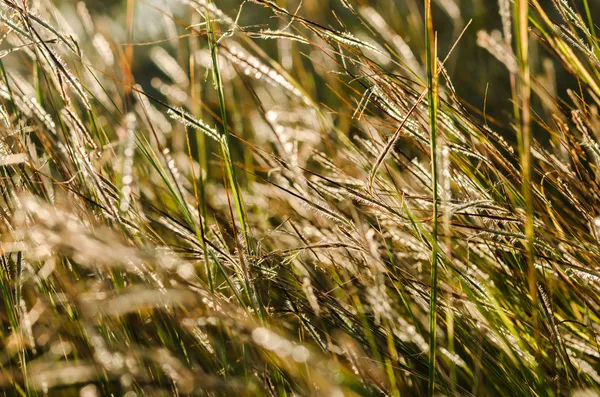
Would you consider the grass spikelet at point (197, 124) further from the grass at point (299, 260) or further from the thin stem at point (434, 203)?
the thin stem at point (434, 203)

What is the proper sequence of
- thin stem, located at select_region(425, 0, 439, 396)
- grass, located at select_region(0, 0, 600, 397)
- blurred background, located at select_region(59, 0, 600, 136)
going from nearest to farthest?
thin stem, located at select_region(425, 0, 439, 396) < grass, located at select_region(0, 0, 600, 397) < blurred background, located at select_region(59, 0, 600, 136)

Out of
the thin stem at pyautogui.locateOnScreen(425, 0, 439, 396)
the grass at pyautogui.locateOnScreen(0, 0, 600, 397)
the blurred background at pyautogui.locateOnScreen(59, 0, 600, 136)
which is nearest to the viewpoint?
the thin stem at pyautogui.locateOnScreen(425, 0, 439, 396)

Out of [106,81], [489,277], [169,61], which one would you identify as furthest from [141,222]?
[169,61]

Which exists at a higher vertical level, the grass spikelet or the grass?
the grass spikelet

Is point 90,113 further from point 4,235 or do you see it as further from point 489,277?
point 489,277

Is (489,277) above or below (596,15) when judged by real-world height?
below

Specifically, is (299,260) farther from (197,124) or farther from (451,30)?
(451,30)

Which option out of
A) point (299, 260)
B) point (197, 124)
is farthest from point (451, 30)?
point (197, 124)

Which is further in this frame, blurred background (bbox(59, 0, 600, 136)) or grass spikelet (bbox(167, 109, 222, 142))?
blurred background (bbox(59, 0, 600, 136))

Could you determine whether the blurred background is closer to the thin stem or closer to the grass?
the grass

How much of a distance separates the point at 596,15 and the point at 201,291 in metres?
2.45

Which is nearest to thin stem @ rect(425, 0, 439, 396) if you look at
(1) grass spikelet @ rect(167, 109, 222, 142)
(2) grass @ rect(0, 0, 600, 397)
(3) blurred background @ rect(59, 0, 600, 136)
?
(2) grass @ rect(0, 0, 600, 397)

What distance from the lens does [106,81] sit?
156cm

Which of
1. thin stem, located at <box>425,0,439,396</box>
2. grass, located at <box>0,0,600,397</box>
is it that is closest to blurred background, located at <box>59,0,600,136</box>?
grass, located at <box>0,0,600,397</box>
